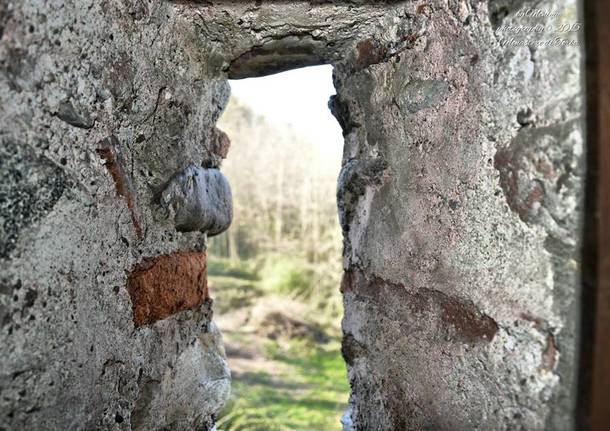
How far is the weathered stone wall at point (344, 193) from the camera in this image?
2.11 ft

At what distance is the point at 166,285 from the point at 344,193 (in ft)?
1.47

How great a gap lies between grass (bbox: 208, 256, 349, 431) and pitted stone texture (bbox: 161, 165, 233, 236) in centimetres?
85

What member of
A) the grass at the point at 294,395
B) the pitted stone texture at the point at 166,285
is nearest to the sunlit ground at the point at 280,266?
the grass at the point at 294,395

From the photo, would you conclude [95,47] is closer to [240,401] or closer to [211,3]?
[211,3]

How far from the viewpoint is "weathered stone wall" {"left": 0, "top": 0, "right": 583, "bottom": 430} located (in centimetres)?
64

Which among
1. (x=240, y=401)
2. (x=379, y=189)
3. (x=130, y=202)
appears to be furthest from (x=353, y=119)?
(x=240, y=401)

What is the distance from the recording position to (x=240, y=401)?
3.51 meters

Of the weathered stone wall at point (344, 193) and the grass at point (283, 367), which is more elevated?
the weathered stone wall at point (344, 193)

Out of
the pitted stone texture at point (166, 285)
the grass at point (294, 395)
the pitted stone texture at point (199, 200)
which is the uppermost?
the pitted stone texture at point (199, 200)

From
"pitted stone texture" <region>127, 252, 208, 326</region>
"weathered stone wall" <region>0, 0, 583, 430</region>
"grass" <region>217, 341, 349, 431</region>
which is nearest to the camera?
"weathered stone wall" <region>0, 0, 583, 430</region>

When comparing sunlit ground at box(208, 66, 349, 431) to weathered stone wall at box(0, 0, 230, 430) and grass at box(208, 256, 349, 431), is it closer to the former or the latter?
grass at box(208, 256, 349, 431)

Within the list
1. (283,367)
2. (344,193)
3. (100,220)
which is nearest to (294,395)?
(283,367)

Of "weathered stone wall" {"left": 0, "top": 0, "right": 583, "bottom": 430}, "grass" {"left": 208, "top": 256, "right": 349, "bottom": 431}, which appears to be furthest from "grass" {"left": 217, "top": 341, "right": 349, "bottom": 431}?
"weathered stone wall" {"left": 0, "top": 0, "right": 583, "bottom": 430}

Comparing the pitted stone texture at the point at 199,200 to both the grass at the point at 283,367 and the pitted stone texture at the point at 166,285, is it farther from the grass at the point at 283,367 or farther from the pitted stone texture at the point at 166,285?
the grass at the point at 283,367
